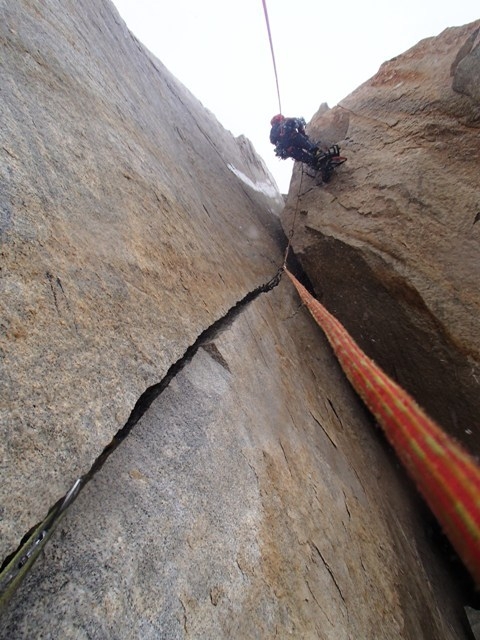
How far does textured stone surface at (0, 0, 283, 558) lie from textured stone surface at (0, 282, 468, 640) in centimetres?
28

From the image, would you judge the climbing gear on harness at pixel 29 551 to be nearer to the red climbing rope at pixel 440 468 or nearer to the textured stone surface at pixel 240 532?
the textured stone surface at pixel 240 532

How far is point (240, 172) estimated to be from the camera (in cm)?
775

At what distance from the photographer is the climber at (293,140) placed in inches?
246

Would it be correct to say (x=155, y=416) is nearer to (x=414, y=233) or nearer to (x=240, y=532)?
(x=240, y=532)

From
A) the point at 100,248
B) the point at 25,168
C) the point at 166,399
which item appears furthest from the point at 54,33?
the point at 166,399

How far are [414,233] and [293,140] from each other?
315 cm

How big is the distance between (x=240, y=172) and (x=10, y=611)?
791cm

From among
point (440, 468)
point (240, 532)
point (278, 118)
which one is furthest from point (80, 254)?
point (278, 118)

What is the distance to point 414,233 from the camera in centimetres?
460

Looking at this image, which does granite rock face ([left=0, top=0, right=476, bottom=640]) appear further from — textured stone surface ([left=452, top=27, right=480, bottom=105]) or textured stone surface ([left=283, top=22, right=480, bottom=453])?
textured stone surface ([left=452, top=27, right=480, bottom=105])

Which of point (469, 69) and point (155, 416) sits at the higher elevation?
point (469, 69)

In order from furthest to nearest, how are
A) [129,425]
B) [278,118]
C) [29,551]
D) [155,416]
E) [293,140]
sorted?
[278,118] → [293,140] → [155,416] → [129,425] → [29,551]

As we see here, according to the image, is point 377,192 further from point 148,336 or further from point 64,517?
point 64,517

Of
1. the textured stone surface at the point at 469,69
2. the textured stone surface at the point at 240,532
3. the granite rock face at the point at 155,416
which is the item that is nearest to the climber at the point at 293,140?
the granite rock face at the point at 155,416
